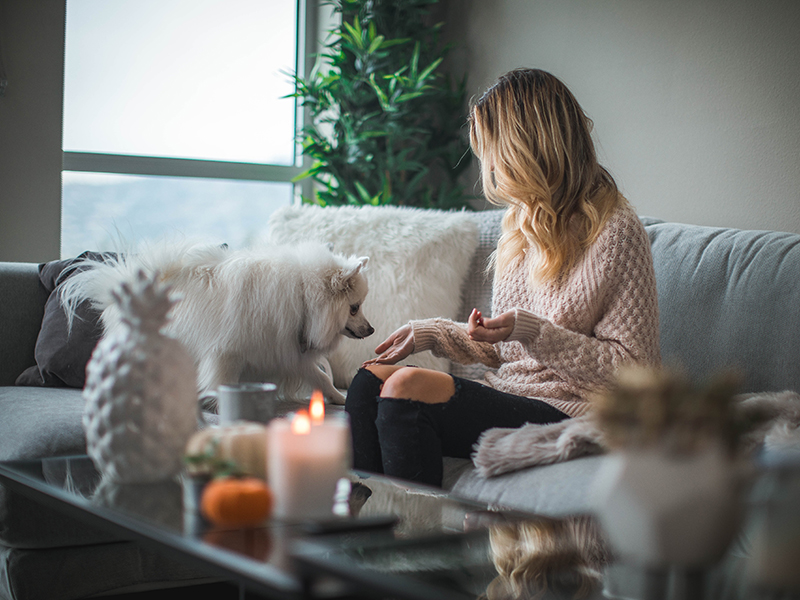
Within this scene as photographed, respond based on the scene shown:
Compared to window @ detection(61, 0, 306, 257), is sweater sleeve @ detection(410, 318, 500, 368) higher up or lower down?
lower down

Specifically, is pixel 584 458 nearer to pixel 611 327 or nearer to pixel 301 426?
pixel 611 327

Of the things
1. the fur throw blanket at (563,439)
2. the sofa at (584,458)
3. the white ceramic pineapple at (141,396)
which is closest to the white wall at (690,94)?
the sofa at (584,458)

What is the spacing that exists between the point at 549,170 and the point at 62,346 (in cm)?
153

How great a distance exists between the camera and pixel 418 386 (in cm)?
157

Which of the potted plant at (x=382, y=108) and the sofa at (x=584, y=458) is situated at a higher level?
the potted plant at (x=382, y=108)

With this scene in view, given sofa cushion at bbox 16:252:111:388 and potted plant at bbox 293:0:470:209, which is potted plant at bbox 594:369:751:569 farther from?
potted plant at bbox 293:0:470:209

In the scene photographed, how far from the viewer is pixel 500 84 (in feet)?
6.15

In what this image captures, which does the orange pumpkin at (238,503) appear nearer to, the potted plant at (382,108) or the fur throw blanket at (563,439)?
the fur throw blanket at (563,439)

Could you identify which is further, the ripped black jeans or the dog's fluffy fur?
the dog's fluffy fur

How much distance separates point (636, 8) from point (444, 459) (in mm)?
1939

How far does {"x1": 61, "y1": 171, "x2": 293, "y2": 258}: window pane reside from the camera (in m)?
3.34

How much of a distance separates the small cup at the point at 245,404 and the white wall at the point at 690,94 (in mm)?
1781

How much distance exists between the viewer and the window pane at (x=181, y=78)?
10.9 feet

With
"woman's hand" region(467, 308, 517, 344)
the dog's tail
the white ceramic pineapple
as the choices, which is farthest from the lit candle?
the dog's tail
